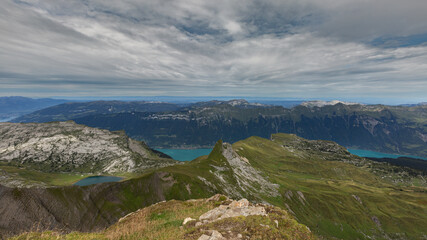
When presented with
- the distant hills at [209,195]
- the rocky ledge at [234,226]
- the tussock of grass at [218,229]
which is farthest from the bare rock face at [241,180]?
the tussock of grass at [218,229]

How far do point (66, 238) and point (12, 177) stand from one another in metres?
271

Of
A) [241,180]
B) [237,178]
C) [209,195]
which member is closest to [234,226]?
[209,195]

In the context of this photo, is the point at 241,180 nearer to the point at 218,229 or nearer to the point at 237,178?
the point at 237,178

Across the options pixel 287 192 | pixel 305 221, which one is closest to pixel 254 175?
pixel 287 192

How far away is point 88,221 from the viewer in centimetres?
7669

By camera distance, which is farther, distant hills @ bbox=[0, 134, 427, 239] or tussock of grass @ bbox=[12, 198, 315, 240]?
distant hills @ bbox=[0, 134, 427, 239]

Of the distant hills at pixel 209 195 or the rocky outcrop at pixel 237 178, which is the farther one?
the rocky outcrop at pixel 237 178

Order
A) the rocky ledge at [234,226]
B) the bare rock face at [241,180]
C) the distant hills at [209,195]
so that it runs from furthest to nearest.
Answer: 1. the bare rock face at [241,180]
2. the distant hills at [209,195]
3. the rocky ledge at [234,226]

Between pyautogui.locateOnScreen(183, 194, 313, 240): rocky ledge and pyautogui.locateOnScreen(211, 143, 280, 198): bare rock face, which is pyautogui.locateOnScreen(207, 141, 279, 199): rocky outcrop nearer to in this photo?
pyautogui.locateOnScreen(211, 143, 280, 198): bare rock face

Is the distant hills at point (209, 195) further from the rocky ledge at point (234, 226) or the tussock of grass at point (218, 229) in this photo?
the rocky ledge at point (234, 226)

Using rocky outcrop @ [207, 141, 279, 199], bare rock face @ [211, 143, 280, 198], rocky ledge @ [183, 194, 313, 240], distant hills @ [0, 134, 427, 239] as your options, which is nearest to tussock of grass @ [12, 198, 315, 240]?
rocky ledge @ [183, 194, 313, 240]

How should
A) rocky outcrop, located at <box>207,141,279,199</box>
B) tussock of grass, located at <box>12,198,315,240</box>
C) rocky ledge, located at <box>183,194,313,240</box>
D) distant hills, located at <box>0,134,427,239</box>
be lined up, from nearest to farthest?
tussock of grass, located at <box>12,198,315,240</box>
rocky ledge, located at <box>183,194,313,240</box>
distant hills, located at <box>0,134,427,239</box>
rocky outcrop, located at <box>207,141,279,199</box>

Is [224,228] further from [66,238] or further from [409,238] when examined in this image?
[409,238]

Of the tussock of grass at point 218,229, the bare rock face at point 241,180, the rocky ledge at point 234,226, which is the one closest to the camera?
the tussock of grass at point 218,229
